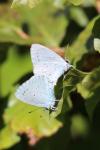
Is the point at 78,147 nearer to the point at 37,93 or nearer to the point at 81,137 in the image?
the point at 81,137

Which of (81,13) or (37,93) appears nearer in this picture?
(37,93)

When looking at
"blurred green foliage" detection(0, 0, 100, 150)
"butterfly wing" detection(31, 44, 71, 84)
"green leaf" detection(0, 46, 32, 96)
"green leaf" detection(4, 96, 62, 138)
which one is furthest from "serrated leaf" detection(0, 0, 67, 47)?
"butterfly wing" detection(31, 44, 71, 84)

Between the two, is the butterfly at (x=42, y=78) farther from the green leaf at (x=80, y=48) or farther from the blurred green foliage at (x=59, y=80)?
the green leaf at (x=80, y=48)

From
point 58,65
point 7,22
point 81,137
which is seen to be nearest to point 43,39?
point 7,22

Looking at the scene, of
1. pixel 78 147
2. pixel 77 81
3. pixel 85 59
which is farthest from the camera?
pixel 78 147

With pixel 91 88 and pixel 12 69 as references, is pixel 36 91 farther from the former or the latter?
pixel 12 69

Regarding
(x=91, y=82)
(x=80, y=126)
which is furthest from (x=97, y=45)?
(x=80, y=126)
